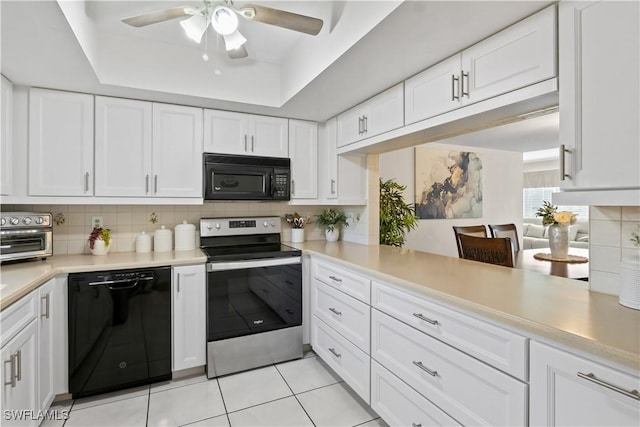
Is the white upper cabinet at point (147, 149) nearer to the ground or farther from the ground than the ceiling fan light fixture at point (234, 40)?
nearer to the ground

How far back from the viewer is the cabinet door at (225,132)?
268 centimetres

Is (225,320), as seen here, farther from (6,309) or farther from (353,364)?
(6,309)

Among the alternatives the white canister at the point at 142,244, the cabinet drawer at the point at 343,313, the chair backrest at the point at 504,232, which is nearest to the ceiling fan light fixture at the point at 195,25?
the white canister at the point at 142,244

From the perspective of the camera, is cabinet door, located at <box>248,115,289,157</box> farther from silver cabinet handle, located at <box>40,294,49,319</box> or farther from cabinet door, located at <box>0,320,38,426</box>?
cabinet door, located at <box>0,320,38,426</box>

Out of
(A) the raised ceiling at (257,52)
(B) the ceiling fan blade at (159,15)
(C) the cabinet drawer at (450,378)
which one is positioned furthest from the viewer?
(B) the ceiling fan blade at (159,15)

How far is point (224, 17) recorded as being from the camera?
1.49 metres

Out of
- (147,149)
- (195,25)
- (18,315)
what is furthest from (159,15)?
(18,315)

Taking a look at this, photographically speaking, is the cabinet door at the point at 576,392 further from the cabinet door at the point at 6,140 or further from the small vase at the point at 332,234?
the cabinet door at the point at 6,140

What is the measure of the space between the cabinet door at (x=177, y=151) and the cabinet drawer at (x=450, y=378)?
5.91 ft

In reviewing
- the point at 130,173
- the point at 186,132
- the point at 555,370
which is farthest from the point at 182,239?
the point at 555,370

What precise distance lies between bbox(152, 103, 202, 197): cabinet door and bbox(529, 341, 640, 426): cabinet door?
7.97ft

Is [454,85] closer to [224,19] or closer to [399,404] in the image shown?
[224,19]

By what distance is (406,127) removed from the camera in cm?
203

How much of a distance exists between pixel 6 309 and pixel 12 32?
124cm
